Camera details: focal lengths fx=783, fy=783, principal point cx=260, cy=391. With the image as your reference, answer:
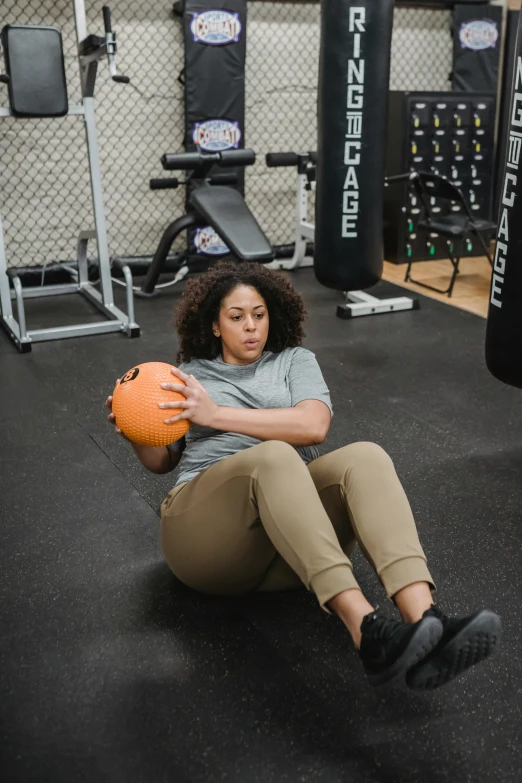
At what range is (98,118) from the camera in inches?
204

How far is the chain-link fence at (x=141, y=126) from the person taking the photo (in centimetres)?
502

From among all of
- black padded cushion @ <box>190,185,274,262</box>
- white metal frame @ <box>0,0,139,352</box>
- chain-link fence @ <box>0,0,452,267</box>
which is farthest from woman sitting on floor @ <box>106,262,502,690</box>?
chain-link fence @ <box>0,0,452,267</box>

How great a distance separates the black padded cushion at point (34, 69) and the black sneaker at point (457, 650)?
3485 millimetres

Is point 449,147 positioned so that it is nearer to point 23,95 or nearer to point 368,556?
point 23,95

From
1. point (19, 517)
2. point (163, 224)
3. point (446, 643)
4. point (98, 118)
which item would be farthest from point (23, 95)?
point (446, 643)

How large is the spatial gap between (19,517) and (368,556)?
4.20 feet

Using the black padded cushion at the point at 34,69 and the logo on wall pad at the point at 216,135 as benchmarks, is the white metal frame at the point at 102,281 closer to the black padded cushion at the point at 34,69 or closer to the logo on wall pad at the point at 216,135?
the black padded cushion at the point at 34,69

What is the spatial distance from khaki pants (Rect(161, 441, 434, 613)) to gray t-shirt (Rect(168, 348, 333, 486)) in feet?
0.33

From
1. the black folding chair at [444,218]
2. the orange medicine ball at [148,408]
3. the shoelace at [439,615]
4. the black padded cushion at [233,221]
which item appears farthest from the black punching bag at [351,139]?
the shoelace at [439,615]

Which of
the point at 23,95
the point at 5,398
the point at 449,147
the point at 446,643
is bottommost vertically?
the point at 5,398

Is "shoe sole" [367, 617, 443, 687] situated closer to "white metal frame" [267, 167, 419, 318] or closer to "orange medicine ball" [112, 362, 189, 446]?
"orange medicine ball" [112, 362, 189, 446]

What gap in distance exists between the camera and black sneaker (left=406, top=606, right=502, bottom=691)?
1331 mm

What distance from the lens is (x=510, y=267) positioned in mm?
2314

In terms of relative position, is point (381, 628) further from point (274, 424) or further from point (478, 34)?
point (478, 34)
